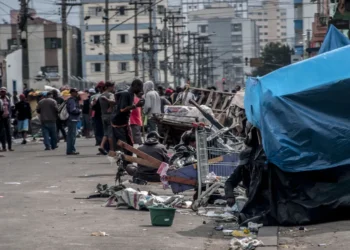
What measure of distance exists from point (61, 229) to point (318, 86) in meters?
3.41

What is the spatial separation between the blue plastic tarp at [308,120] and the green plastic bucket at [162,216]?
4.33 feet

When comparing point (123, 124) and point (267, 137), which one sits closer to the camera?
→ point (267, 137)

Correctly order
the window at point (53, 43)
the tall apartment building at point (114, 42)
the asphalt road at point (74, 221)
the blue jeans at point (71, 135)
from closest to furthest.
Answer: the asphalt road at point (74, 221) < the blue jeans at point (71, 135) < the window at point (53, 43) < the tall apartment building at point (114, 42)

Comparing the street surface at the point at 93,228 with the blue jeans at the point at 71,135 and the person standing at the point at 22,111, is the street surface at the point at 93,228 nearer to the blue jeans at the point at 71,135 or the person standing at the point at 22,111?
the blue jeans at the point at 71,135

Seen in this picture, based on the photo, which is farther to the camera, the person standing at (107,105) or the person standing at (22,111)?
the person standing at (22,111)

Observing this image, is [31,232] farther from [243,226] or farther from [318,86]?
[318,86]

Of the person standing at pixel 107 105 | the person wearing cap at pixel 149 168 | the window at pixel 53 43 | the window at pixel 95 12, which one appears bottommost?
the person wearing cap at pixel 149 168

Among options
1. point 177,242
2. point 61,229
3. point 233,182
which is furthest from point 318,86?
point 61,229

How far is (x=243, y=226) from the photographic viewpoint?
11453 millimetres

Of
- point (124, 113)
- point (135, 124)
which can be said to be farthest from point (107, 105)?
point (124, 113)

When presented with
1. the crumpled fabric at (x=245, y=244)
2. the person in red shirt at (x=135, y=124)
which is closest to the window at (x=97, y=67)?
the person in red shirt at (x=135, y=124)

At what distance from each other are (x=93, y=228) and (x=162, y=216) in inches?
32.2

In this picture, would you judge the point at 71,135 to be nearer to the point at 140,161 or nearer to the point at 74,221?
the point at 140,161

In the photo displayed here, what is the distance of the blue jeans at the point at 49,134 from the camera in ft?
90.1
